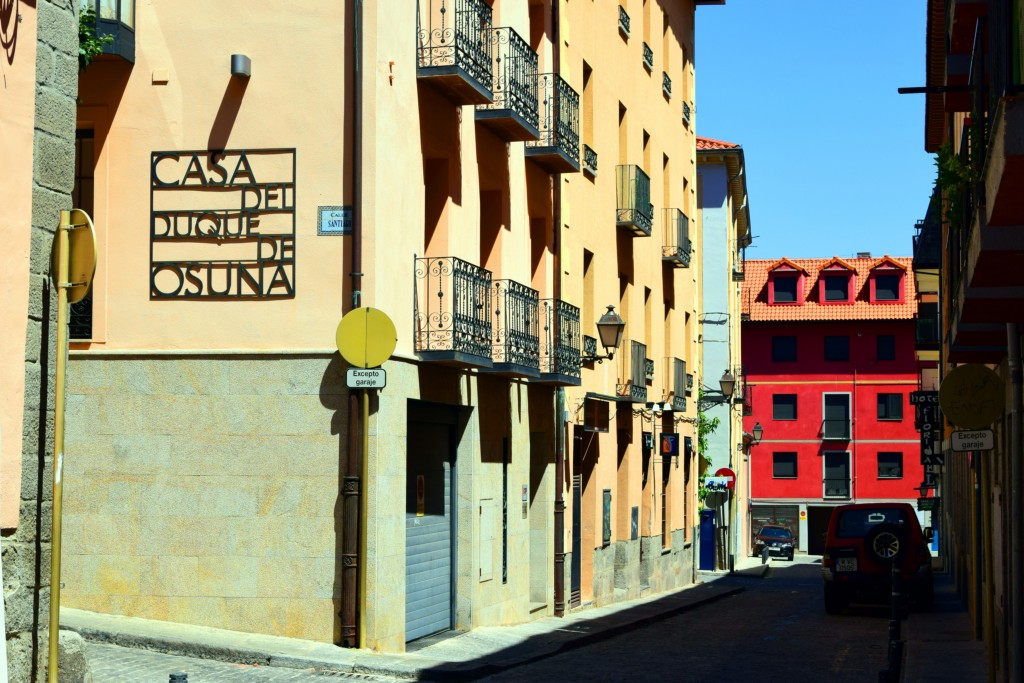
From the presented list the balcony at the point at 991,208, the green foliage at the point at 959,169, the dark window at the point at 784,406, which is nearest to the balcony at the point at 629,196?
the balcony at the point at 991,208

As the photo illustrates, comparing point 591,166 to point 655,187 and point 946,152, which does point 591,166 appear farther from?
point 946,152

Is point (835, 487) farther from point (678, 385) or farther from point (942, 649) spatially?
point (942, 649)

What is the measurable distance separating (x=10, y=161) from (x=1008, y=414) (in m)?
9.46

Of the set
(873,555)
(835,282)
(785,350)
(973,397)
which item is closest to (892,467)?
(785,350)

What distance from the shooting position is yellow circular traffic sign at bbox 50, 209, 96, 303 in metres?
7.50

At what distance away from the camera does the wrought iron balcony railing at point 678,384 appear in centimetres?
3306

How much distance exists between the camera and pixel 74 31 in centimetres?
812

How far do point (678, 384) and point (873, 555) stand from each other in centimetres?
1022

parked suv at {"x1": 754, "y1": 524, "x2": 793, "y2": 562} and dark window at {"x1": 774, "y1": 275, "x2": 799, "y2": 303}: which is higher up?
dark window at {"x1": 774, "y1": 275, "x2": 799, "y2": 303}

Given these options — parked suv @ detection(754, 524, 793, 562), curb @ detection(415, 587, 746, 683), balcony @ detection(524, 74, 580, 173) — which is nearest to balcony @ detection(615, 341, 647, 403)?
curb @ detection(415, 587, 746, 683)

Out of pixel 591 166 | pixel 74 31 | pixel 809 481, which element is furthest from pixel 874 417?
pixel 74 31

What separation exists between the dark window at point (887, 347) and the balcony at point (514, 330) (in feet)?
172

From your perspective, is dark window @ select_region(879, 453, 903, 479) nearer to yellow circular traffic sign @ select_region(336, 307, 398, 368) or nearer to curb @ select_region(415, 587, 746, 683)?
curb @ select_region(415, 587, 746, 683)

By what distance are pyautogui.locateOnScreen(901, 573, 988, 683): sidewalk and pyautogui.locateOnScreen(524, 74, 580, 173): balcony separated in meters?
8.25
